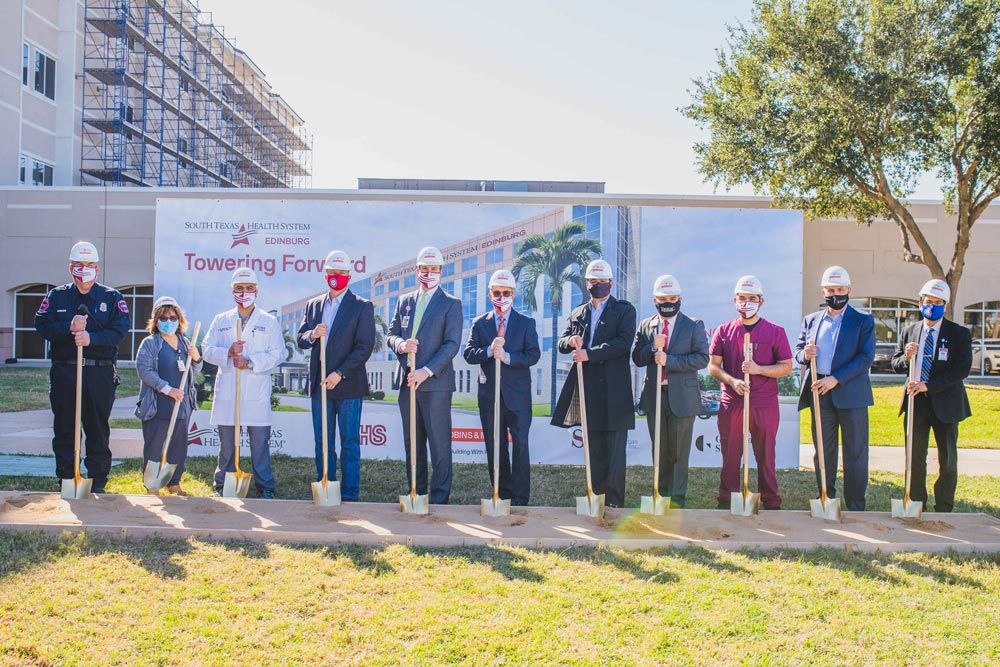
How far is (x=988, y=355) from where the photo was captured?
977 inches

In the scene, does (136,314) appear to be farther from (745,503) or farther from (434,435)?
(745,503)

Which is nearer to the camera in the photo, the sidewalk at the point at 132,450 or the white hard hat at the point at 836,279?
the white hard hat at the point at 836,279

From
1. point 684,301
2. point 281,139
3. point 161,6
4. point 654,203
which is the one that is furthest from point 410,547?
point 281,139

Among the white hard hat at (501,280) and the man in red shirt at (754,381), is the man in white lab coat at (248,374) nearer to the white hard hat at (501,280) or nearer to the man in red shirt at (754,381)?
the white hard hat at (501,280)

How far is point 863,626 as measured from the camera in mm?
3754

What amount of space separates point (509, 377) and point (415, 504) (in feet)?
4.12

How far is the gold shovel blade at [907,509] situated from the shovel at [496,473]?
9.09 feet

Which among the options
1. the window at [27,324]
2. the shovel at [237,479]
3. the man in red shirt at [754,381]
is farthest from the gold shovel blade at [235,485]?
the window at [27,324]

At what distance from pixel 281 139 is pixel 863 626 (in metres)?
51.2

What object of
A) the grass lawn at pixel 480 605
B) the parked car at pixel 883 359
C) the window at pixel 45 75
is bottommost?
the grass lawn at pixel 480 605

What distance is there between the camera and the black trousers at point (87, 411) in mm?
6188

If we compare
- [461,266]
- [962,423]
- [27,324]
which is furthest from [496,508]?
[27,324]

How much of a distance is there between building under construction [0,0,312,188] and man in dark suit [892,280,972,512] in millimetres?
27585

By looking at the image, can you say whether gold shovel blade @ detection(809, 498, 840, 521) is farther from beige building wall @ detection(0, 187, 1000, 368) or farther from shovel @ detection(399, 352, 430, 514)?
beige building wall @ detection(0, 187, 1000, 368)
